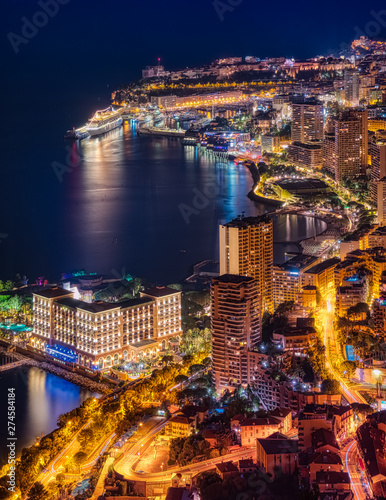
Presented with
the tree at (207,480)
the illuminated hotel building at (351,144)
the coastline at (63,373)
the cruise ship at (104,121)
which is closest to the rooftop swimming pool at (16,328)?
the coastline at (63,373)

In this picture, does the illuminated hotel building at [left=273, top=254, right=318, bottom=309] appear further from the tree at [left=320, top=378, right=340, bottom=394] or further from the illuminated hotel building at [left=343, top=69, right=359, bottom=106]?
the illuminated hotel building at [left=343, top=69, right=359, bottom=106]

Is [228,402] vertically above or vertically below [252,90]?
below

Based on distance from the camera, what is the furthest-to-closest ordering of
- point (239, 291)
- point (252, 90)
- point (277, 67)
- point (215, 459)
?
point (277, 67)
point (252, 90)
point (239, 291)
point (215, 459)

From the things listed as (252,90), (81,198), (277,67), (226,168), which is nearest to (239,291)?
(81,198)

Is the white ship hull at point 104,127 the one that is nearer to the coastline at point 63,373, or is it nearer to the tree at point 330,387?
the coastline at point 63,373

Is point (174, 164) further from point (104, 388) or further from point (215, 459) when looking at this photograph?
point (215, 459)
